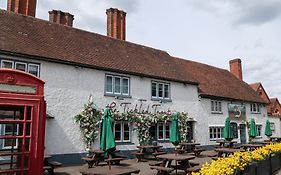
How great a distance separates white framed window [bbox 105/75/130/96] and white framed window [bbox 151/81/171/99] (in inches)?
98.2

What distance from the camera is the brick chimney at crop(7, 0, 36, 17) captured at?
18906 millimetres

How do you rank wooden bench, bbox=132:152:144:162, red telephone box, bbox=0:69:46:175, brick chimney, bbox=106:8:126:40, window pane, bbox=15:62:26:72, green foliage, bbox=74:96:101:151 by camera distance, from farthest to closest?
brick chimney, bbox=106:8:126:40 → wooden bench, bbox=132:152:144:162 → green foliage, bbox=74:96:101:151 → window pane, bbox=15:62:26:72 → red telephone box, bbox=0:69:46:175

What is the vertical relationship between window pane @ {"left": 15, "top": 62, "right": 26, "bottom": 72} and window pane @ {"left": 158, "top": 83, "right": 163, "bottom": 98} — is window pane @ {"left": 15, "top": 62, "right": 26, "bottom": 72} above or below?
above

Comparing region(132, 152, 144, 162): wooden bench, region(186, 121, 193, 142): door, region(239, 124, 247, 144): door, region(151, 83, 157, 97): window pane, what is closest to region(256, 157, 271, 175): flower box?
region(132, 152, 144, 162): wooden bench

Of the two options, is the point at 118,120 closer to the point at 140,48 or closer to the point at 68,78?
the point at 68,78

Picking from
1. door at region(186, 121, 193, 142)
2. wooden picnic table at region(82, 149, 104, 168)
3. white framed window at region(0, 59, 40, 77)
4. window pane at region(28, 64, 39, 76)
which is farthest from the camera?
door at region(186, 121, 193, 142)

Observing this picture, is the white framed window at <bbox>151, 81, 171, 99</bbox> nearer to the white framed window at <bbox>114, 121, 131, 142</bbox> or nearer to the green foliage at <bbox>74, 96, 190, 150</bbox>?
the green foliage at <bbox>74, 96, 190, 150</bbox>

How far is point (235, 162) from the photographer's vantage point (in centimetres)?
772

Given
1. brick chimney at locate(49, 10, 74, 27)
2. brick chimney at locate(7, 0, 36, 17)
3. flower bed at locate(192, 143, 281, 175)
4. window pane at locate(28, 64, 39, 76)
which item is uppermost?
brick chimney at locate(49, 10, 74, 27)

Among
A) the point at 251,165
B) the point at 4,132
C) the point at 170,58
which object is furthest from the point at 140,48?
the point at 251,165

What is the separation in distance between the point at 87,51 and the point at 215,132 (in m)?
14.6

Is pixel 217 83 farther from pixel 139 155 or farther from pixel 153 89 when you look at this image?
pixel 139 155

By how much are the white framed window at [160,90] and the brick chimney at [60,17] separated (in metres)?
9.11

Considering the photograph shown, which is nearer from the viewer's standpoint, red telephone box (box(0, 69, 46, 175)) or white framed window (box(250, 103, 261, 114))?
red telephone box (box(0, 69, 46, 175))
